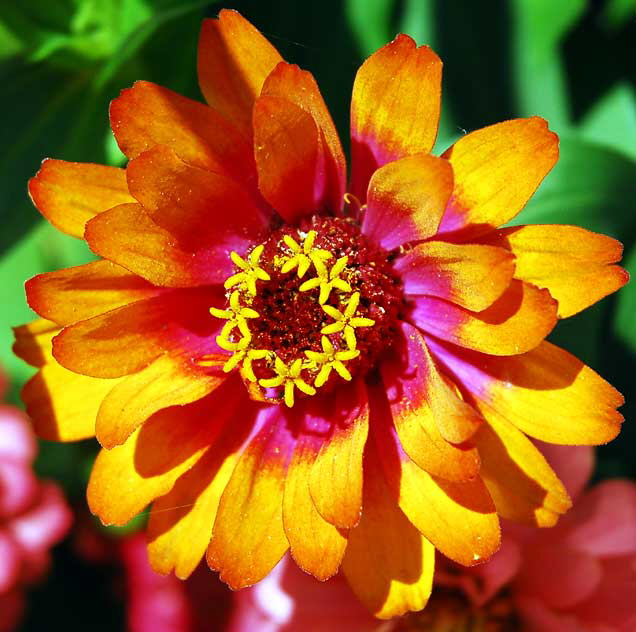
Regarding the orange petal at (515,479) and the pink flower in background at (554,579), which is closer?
the orange petal at (515,479)

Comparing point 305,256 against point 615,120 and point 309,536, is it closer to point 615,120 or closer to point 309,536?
point 309,536

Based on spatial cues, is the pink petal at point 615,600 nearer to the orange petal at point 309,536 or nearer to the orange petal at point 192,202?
the orange petal at point 309,536

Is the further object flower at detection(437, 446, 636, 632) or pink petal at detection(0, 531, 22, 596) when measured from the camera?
pink petal at detection(0, 531, 22, 596)

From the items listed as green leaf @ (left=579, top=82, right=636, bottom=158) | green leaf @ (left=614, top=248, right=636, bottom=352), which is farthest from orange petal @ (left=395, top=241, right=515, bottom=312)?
green leaf @ (left=579, top=82, right=636, bottom=158)

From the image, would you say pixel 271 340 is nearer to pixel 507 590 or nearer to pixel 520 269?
pixel 520 269

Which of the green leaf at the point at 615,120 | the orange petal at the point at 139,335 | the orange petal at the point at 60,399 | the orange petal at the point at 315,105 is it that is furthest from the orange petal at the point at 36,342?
the green leaf at the point at 615,120

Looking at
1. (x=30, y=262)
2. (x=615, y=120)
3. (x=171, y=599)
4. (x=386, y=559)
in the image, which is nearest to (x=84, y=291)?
(x=386, y=559)

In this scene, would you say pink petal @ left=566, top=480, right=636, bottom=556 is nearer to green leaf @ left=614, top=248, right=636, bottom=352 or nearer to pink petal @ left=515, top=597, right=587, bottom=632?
pink petal @ left=515, top=597, right=587, bottom=632
